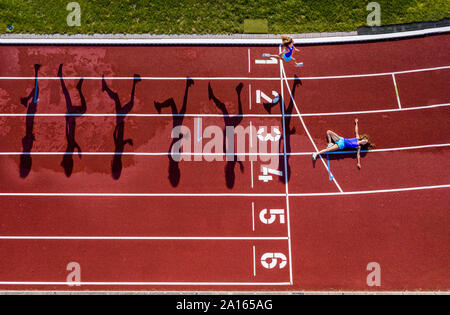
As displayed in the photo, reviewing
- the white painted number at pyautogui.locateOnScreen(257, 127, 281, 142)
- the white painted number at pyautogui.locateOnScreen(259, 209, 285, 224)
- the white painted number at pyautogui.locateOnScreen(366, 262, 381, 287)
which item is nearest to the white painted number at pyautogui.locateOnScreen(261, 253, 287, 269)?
the white painted number at pyautogui.locateOnScreen(259, 209, 285, 224)

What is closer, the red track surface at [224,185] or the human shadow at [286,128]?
the red track surface at [224,185]

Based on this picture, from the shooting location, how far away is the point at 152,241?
1025 cm

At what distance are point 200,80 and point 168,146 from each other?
2.50 m

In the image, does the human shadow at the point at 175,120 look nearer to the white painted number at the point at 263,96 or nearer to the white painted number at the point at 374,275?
the white painted number at the point at 263,96

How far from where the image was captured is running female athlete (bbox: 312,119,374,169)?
406 inches

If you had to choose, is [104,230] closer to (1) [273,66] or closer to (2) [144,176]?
(2) [144,176]

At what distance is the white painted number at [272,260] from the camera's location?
10.1 m

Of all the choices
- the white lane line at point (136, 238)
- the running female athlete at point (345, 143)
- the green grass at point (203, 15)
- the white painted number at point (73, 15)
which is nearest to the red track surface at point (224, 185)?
the white lane line at point (136, 238)

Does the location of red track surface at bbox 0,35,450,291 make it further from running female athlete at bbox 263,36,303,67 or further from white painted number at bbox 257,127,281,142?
running female athlete at bbox 263,36,303,67

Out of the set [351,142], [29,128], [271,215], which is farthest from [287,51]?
[29,128]

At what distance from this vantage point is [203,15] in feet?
36.4

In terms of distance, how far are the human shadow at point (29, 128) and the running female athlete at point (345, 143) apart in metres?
9.40

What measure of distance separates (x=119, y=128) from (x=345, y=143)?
746 cm

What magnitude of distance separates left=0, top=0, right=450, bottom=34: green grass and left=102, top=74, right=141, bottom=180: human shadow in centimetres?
207
